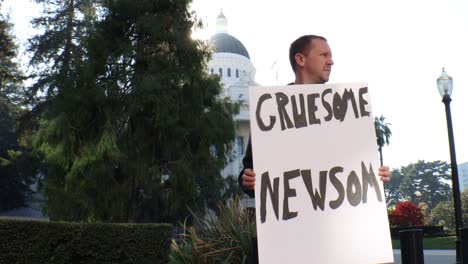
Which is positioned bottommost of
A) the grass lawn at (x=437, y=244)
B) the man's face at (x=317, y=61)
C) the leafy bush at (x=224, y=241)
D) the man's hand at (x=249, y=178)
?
the grass lawn at (x=437, y=244)

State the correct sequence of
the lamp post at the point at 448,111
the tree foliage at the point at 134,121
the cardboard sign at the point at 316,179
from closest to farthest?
the cardboard sign at the point at 316,179
the lamp post at the point at 448,111
the tree foliage at the point at 134,121

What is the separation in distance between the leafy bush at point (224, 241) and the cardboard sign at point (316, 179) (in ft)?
7.09

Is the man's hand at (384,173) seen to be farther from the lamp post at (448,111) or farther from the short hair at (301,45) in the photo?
the lamp post at (448,111)

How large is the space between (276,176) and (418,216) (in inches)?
1253

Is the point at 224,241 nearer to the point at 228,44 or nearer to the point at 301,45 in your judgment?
the point at 301,45

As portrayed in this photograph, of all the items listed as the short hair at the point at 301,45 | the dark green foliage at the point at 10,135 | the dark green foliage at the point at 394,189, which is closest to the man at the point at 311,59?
the short hair at the point at 301,45

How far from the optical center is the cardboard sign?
7.85 ft

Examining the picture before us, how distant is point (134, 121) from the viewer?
19.3 m

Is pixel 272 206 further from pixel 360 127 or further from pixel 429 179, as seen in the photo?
pixel 429 179

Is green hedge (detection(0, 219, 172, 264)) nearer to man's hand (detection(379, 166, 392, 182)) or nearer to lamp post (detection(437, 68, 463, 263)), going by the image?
lamp post (detection(437, 68, 463, 263))

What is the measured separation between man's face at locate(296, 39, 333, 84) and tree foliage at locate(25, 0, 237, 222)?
15466 millimetres

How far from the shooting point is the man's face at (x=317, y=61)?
2717 millimetres

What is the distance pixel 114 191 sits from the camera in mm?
18219

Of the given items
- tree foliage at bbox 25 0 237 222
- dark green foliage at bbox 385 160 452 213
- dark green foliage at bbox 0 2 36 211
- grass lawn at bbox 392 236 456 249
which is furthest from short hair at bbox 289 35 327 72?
dark green foliage at bbox 385 160 452 213
